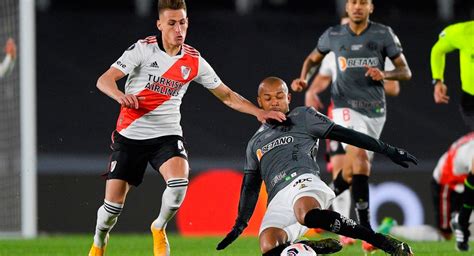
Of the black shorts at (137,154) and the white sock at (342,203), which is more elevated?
the black shorts at (137,154)

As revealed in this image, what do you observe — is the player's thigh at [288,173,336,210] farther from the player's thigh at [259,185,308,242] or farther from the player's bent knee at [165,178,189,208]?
the player's bent knee at [165,178,189,208]

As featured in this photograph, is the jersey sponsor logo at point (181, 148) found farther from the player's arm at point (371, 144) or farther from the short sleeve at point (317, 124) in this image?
the player's arm at point (371, 144)

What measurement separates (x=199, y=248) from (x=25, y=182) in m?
3.09

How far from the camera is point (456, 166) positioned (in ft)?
36.2

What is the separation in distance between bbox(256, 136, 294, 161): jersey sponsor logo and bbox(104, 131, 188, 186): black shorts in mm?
740

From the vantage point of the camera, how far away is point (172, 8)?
7078 millimetres

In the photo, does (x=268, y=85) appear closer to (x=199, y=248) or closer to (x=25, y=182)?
(x=199, y=248)

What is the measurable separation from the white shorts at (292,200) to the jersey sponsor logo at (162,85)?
120 centimetres

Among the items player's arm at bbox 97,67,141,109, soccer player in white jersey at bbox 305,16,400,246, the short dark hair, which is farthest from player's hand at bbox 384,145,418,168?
soccer player in white jersey at bbox 305,16,400,246

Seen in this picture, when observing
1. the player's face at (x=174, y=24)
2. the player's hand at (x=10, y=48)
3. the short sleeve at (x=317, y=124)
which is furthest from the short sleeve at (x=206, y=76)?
the player's hand at (x=10, y=48)

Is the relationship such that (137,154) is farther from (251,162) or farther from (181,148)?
(251,162)

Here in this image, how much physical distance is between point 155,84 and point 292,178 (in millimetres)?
1283

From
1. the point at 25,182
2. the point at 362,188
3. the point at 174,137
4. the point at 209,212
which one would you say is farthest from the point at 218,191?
the point at 174,137

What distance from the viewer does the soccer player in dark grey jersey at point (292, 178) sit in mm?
6090
